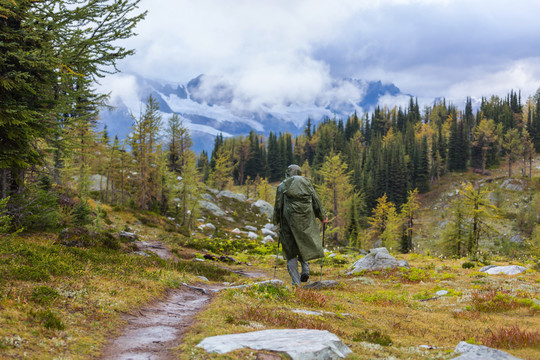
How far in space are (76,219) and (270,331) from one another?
14.3m

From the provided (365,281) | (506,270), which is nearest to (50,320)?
(365,281)

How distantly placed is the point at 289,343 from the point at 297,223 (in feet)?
19.3

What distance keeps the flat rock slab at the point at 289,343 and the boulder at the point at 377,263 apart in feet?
38.7

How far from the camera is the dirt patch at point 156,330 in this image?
4.69 m

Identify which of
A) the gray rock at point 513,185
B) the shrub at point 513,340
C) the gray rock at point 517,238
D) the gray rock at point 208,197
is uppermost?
the gray rock at point 513,185

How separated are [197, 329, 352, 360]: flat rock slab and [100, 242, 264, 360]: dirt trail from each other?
2.34 ft

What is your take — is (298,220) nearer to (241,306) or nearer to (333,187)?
(241,306)

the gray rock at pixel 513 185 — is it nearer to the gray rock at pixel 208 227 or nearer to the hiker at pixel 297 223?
the gray rock at pixel 208 227

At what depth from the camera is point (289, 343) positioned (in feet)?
14.3

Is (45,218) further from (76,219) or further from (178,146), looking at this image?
(178,146)

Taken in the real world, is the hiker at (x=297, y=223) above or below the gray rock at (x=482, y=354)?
above

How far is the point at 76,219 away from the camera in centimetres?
1581

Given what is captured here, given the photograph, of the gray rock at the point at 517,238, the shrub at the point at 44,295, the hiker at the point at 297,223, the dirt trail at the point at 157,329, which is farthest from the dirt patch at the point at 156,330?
the gray rock at the point at 517,238

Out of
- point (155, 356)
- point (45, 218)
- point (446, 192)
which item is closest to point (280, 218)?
point (155, 356)
